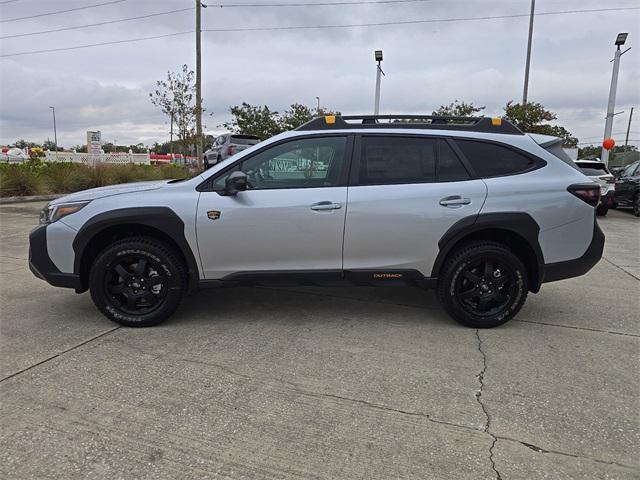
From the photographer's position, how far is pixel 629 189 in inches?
555

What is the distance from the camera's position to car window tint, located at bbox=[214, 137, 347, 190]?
12.8 feet

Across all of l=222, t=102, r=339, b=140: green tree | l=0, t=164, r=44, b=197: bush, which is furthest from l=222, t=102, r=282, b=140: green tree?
l=0, t=164, r=44, b=197: bush

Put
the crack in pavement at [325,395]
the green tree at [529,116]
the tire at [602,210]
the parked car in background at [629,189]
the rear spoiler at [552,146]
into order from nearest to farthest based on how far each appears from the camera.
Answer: the crack in pavement at [325,395] < the rear spoiler at [552,146] < the tire at [602,210] < the parked car in background at [629,189] < the green tree at [529,116]

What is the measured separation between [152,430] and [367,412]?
1238mm

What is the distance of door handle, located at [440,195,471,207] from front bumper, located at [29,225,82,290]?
125 inches

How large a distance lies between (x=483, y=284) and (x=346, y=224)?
1.33 metres

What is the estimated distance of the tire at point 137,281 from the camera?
3859 mm

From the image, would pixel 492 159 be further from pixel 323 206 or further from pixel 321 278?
pixel 321 278

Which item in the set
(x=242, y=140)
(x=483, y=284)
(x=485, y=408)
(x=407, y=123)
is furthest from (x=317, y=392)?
(x=242, y=140)

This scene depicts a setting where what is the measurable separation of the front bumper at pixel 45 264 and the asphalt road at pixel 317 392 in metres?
0.43

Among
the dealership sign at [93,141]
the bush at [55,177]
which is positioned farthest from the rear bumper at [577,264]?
the dealership sign at [93,141]

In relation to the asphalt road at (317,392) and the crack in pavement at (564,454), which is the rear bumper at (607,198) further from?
the crack in pavement at (564,454)

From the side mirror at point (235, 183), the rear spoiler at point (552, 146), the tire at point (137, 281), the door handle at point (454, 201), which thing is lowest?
the tire at point (137, 281)

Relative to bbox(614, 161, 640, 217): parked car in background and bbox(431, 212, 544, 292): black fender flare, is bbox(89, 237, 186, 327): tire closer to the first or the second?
bbox(431, 212, 544, 292): black fender flare
